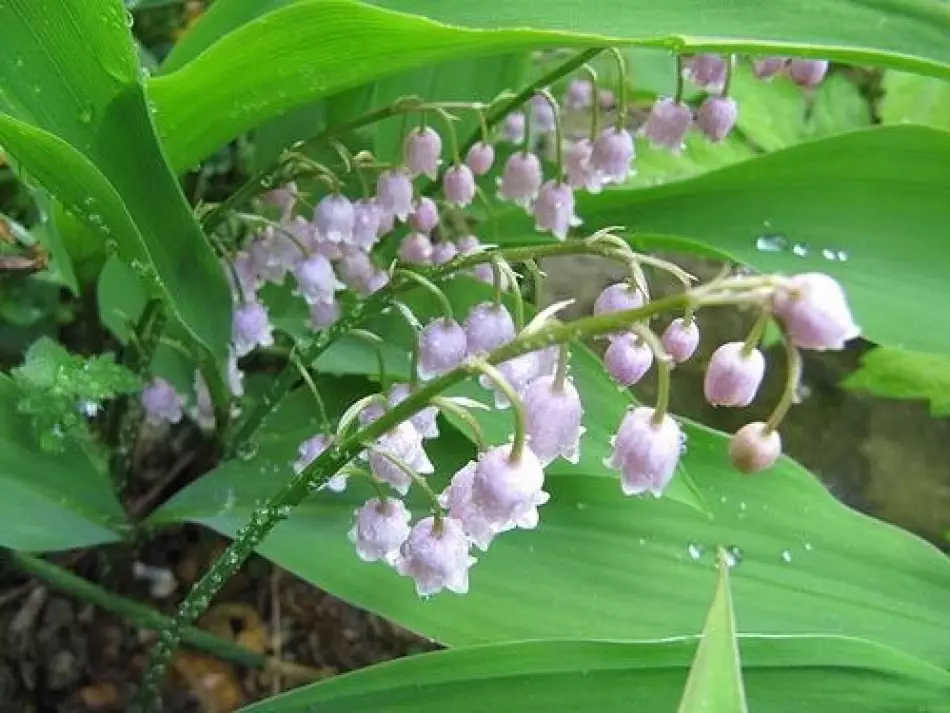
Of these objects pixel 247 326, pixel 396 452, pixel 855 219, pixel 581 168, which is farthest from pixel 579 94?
pixel 396 452

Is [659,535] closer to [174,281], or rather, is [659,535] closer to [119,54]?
[174,281]

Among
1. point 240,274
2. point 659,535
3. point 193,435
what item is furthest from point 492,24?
point 193,435

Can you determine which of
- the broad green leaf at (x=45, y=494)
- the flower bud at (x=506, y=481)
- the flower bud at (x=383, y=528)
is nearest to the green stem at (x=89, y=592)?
the broad green leaf at (x=45, y=494)

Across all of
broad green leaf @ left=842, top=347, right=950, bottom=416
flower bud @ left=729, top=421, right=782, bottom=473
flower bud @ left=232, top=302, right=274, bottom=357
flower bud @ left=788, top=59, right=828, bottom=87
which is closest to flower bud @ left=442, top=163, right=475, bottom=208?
flower bud @ left=232, top=302, right=274, bottom=357

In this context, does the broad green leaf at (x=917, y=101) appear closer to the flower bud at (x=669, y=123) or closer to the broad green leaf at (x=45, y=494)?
the flower bud at (x=669, y=123)

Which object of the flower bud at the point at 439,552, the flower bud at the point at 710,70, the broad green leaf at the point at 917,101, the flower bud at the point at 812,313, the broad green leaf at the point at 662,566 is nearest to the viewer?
the flower bud at the point at 812,313

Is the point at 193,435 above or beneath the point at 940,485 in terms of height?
above
